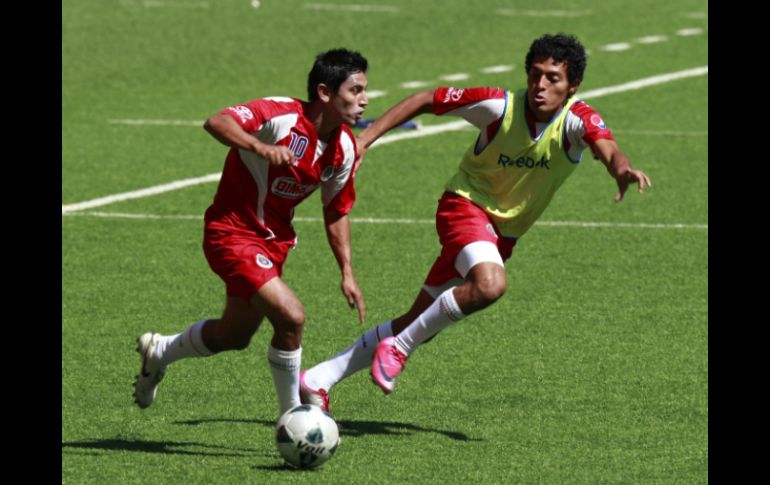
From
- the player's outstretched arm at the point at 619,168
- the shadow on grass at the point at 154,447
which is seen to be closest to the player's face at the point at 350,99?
the player's outstretched arm at the point at 619,168

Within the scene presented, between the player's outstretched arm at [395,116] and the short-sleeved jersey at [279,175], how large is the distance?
0.21 metres

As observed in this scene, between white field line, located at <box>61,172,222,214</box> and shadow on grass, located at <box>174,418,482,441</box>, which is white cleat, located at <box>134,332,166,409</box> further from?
white field line, located at <box>61,172,222,214</box>

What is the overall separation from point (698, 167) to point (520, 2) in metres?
12.8

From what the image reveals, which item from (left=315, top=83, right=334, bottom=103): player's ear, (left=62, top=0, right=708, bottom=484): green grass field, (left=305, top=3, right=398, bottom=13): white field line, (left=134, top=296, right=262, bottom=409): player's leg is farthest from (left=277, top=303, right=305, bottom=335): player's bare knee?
(left=305, top=3, right=398, bottom=13): white field line

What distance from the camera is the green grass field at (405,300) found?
910 cm

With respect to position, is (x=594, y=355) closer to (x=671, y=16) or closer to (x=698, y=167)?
(x=698, y=167)

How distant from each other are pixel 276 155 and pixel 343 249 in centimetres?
116

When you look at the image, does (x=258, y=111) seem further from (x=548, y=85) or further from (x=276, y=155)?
(x=548, y=85)

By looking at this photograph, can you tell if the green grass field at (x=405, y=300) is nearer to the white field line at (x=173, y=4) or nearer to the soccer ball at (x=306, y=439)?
the soccer ball at (x=306, y=439)

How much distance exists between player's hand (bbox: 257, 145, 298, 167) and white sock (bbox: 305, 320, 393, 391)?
1669mm

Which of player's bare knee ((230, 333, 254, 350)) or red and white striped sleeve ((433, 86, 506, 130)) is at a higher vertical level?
red and white striped sleeve ((433, 86, 506, 130))

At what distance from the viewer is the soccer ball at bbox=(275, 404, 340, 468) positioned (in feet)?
28.2

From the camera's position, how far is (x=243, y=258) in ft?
29.8
